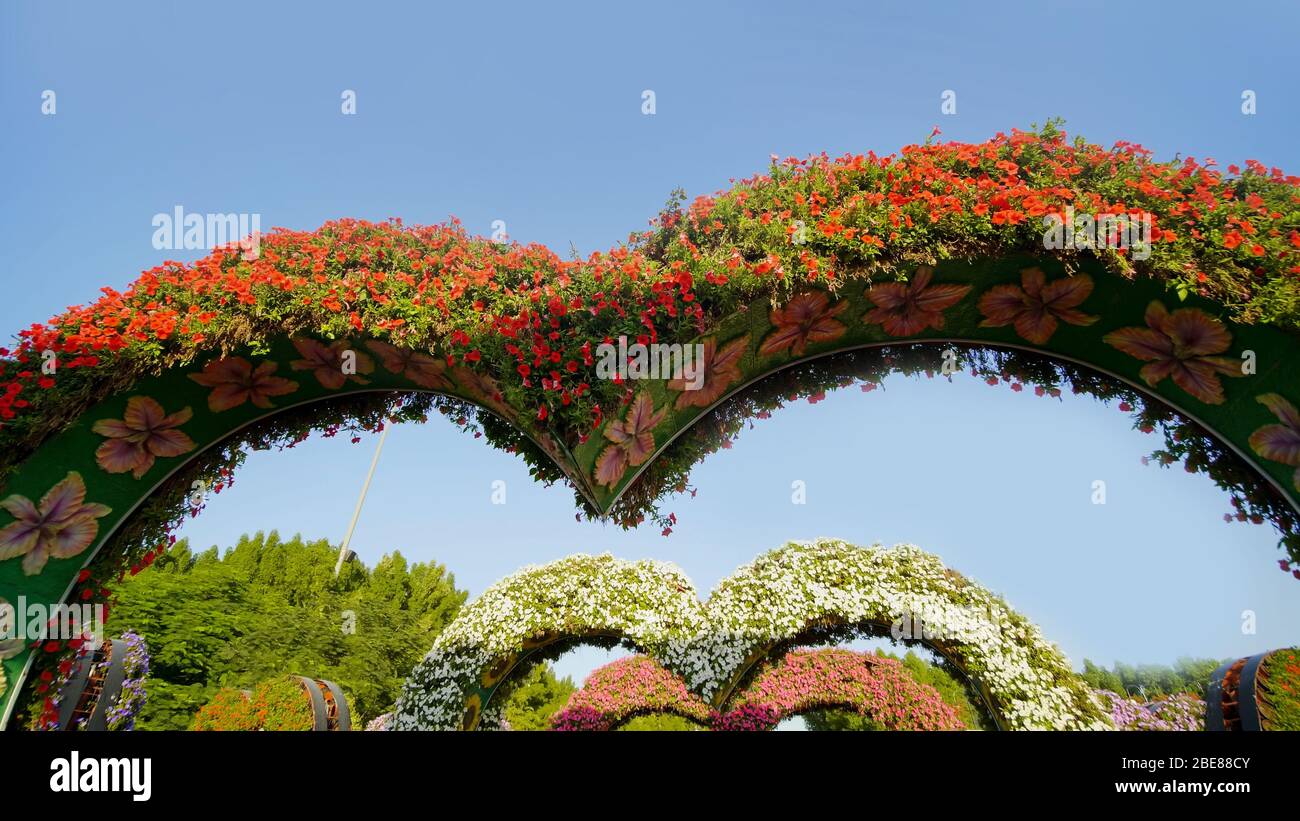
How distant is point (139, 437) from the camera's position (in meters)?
4.88

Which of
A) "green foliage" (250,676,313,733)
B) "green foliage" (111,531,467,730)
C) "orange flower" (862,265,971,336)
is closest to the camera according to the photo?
"orange flower" (862,265,971,336)

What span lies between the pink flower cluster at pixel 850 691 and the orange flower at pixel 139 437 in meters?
10.2

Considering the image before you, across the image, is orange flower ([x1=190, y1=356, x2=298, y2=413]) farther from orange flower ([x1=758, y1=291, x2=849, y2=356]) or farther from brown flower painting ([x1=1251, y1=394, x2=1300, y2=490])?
brown flower painting ([x1=1251, y1=394, x2=1300, y2=490])

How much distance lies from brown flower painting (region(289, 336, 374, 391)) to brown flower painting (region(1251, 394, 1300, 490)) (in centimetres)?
658

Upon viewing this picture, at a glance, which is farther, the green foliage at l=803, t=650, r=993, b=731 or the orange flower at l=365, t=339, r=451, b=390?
the green foliage at l=803, t=650, r=993, b=731

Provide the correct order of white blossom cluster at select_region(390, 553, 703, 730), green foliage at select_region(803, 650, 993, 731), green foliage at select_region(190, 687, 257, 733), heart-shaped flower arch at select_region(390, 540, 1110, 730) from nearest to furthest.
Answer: heart-shaped flower arch at select_region(390, 540, 1110, 730), green foliage at select_region(190, 687, 257, 733), white blossom cluster at select_region(390, 553, 703, 730), green foliage at select_region(803, 650, 993, 731)

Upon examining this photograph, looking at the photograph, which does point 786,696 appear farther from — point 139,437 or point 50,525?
point 50,525

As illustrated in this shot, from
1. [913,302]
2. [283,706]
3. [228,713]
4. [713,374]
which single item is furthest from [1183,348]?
[228,713]

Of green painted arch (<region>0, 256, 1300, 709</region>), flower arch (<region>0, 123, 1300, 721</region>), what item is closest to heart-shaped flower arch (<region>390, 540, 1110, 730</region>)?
flower arch (<region>0, 123, 1300, 721</region>)

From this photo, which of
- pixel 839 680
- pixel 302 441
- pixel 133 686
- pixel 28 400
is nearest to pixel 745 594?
pixel 839 680

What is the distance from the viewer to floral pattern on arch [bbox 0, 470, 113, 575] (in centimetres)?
455

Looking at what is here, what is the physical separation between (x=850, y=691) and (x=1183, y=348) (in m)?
10.1

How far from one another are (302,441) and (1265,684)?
27.0ft
